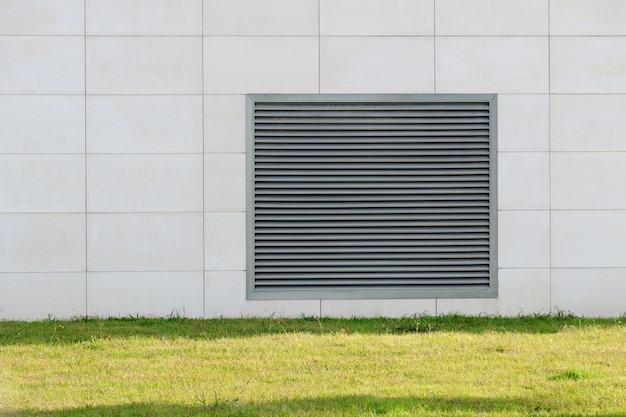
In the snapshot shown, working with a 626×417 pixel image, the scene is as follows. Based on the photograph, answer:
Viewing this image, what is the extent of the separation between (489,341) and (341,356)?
1740mm

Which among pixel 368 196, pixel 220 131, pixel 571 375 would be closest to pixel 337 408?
pixel 571 375

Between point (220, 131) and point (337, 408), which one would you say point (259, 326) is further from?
point (337, 408)

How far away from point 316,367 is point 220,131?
14.0 ft

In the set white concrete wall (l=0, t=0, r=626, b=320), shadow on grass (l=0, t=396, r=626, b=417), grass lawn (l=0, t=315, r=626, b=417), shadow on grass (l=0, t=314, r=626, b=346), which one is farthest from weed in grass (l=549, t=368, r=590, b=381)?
white concrete wall (l=0, t=0, r=626, b=320)

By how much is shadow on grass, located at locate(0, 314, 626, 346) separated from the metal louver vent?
0.56 m

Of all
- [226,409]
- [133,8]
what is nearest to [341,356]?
[226,409]

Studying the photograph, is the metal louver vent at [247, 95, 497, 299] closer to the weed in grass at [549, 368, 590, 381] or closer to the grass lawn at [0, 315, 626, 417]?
the grass lawn at [0, 315, 626, 417]

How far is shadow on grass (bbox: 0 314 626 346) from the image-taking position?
11.7 metres

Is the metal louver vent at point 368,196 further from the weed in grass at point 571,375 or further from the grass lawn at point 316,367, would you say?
the weed in grass at point 571,375

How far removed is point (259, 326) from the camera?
1221 cm

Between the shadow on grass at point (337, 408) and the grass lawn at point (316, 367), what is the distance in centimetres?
1

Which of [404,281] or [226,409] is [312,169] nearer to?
[404,281]

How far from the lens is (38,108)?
13.1 meters

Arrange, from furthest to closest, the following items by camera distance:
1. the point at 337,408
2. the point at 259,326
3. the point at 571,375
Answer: the point at 259,326
the point at 571,375
the point at 337,408
